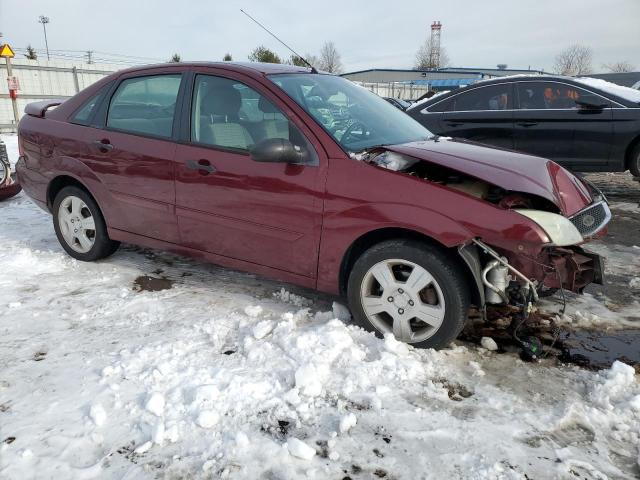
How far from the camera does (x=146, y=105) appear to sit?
3947 mm

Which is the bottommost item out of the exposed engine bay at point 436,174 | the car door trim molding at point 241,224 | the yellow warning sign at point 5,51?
the car door trim molding at point 241,224

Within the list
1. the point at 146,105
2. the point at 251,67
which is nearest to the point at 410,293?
the point at 251,67

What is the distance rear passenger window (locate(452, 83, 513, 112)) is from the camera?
6.93 metres

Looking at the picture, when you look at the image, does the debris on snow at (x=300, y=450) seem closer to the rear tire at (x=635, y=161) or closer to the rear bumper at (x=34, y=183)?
the rear bumper at (x=34, y=183)

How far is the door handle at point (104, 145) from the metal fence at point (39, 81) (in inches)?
525

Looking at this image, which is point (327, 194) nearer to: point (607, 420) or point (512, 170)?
point (512, 170)

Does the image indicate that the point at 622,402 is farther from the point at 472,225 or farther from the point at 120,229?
the point at 120,229

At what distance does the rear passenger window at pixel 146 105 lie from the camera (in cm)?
375

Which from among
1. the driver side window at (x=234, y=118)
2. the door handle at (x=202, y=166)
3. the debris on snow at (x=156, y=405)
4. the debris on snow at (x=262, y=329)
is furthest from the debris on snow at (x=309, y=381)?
the door handle at (x=202, y=166)

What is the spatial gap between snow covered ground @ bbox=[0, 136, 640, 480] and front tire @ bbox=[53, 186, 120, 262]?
0.85m

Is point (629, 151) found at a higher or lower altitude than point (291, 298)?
higher

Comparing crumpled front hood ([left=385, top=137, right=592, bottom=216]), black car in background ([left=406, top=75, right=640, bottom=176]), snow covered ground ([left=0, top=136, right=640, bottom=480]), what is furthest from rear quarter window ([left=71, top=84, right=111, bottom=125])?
black car in background ([left=406, top=75, right=640, bottom=176])

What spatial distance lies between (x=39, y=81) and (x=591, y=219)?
17899 mm

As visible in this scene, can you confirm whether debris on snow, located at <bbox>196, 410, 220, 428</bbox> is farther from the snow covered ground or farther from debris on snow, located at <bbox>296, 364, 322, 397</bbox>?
debris on snow, located at <bbox>296, 364, 322, 397</bbox>
